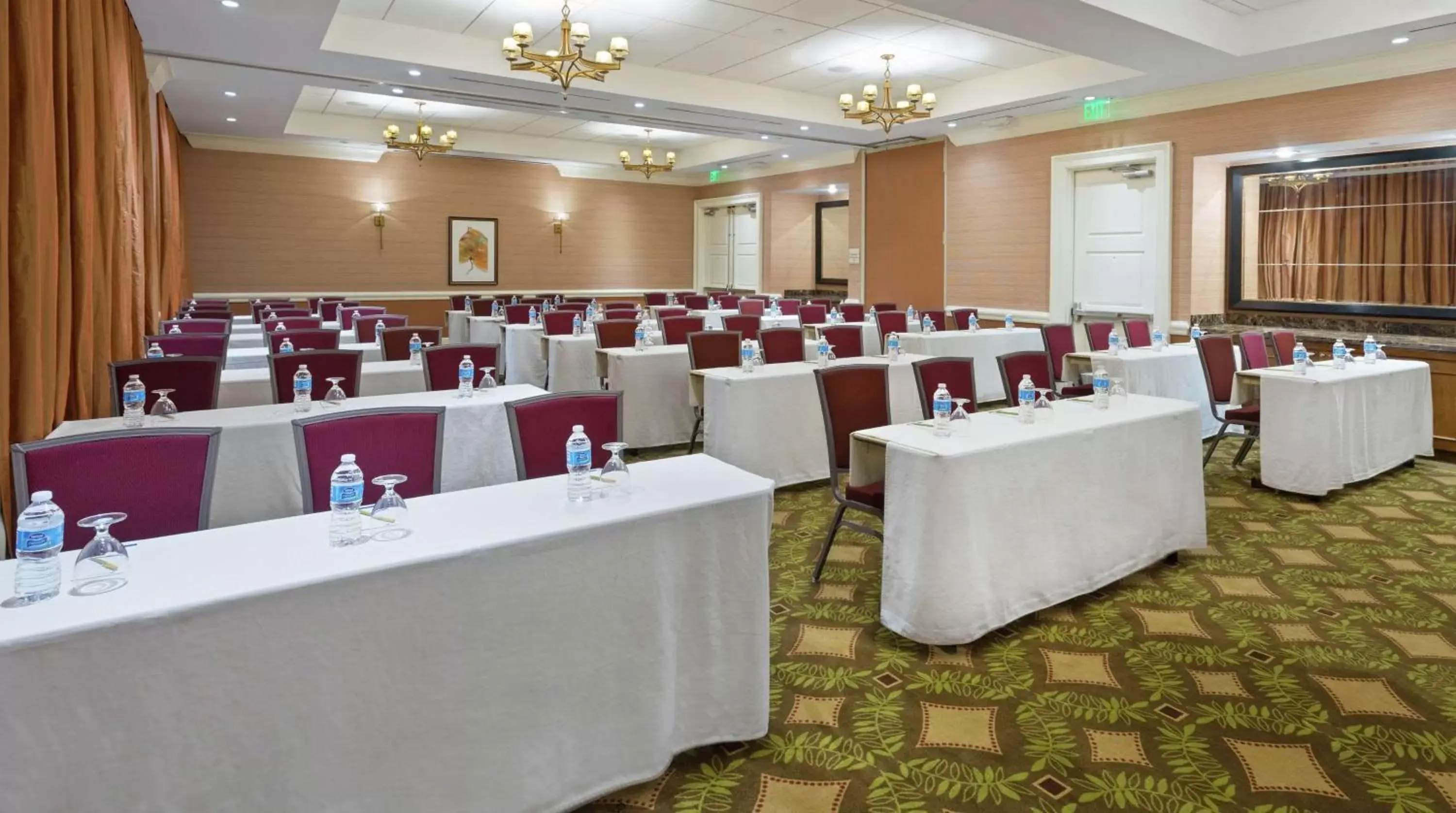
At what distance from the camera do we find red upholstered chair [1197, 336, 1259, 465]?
625 cm

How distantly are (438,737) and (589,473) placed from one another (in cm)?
88

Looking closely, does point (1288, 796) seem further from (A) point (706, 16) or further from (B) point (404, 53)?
(B) point (404, 53)

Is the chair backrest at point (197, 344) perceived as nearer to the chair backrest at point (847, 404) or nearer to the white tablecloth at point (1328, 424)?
the chair backrest at point (847, 404)

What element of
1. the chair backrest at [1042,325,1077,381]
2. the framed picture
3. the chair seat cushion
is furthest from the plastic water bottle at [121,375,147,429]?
the framed picture

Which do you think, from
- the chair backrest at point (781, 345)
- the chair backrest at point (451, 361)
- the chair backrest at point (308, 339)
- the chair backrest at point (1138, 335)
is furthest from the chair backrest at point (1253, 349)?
the chair backrest at point (308, 339)

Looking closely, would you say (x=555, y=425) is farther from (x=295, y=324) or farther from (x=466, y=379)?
(x=295, y=324)

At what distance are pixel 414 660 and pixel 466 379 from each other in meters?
2.93

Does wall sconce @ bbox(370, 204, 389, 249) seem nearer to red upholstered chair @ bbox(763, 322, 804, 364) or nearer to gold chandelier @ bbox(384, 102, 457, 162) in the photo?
gold chandelier @ bbox(384, 102, 457, 162)

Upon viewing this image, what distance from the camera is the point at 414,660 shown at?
206 centimetres

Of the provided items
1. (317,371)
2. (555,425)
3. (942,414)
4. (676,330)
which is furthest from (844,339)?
(555,425)

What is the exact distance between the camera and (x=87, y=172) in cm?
438

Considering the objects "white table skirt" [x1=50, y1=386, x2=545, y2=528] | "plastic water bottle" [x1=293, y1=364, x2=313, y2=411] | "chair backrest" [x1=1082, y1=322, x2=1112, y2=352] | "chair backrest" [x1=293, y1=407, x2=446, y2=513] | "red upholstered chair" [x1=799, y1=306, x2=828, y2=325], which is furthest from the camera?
"red upholstered chair" [x1=799, y1=306, x2=828, y2=325]

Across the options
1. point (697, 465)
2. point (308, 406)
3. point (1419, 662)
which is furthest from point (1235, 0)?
point (308, 406)

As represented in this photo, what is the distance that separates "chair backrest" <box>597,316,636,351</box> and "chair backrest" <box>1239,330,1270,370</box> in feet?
16.1
